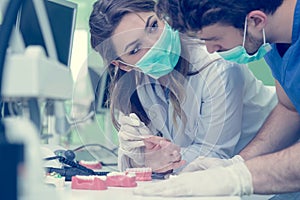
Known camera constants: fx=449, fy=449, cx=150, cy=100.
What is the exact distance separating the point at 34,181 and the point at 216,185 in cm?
65

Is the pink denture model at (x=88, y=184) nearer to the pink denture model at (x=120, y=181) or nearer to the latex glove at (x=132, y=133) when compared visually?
the pink denture model at (x=120, y=181)

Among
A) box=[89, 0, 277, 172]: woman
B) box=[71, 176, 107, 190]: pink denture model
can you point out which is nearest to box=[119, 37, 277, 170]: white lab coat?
box=[89, 0, 277, 172]: woman

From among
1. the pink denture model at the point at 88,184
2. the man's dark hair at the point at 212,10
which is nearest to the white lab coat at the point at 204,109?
the man's dark hair at the point at 212,10

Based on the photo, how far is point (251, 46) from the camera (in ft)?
4.19

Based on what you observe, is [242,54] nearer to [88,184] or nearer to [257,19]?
[257,19]

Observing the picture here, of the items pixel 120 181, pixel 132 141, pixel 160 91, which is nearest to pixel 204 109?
pixel 160 91

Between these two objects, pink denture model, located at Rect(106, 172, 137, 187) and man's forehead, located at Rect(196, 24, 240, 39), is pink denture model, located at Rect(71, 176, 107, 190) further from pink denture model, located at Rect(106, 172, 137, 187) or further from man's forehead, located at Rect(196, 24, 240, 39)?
man's forehead, located at Rect(196, 24, 240, 39)

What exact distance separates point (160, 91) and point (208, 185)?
0.52 meters

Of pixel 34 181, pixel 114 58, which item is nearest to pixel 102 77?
pixel 114 58

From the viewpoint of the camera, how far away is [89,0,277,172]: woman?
51.4 inches

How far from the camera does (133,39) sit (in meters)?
1.36

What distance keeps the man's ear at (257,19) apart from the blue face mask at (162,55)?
9.0 inches

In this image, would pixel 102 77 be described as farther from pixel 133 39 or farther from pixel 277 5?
pixel 277 5

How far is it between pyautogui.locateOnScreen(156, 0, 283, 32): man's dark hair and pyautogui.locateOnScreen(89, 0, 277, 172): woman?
90 millimetres
